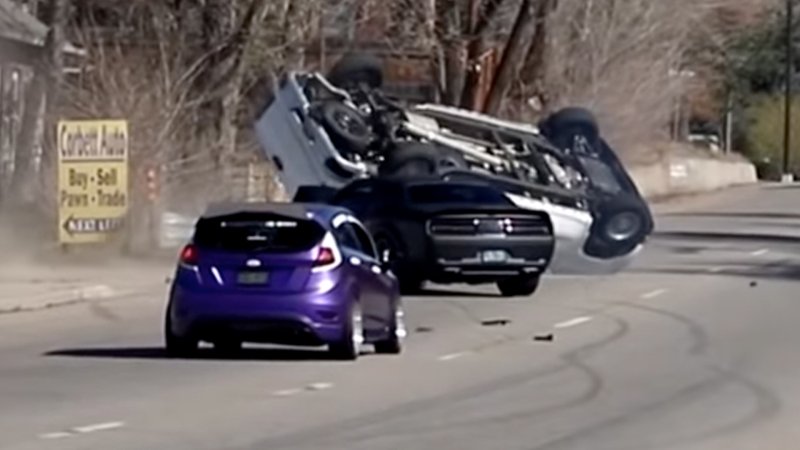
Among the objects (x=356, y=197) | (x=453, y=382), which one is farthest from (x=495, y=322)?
(x=453, y=382)

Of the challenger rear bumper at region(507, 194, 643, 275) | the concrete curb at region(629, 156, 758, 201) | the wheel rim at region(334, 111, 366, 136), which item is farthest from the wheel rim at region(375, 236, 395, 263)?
the concrete curb at region(629, 156, 758, 201)

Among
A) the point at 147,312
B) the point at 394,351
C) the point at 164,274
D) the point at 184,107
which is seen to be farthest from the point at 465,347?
the point at 184,107

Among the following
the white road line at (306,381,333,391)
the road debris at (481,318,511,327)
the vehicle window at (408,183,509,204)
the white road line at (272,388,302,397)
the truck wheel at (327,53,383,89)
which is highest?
the truck wheel at (327,53,383,89)

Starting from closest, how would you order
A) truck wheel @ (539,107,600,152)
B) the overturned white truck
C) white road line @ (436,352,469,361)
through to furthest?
white road line @ (436,352,469,361), the overturned white truck, truck wheel @ (539,107,600,152)

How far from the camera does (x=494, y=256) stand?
32.8 metres

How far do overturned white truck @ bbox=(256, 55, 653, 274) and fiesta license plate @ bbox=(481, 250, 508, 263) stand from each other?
3409mm

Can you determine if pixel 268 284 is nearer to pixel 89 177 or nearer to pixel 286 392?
pixel 286 392

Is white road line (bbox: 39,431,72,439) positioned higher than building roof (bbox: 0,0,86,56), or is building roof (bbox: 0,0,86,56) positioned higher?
building roof (bbox: 0,0,86,56)

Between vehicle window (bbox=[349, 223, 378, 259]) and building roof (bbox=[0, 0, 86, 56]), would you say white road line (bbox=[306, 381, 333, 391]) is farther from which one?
building roof (bbox=[0, 0, 86, 56])

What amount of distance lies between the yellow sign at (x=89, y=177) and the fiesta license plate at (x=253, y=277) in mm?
13405

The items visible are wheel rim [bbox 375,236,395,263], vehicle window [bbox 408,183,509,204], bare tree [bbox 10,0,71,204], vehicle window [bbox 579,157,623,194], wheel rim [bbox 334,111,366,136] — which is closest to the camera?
wheel rim [bbox 375,236,395,263]

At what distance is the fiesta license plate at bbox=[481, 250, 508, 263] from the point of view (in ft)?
107

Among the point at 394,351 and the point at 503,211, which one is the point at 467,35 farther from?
the point at 394,351

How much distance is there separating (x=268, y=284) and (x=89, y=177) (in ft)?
45.0
